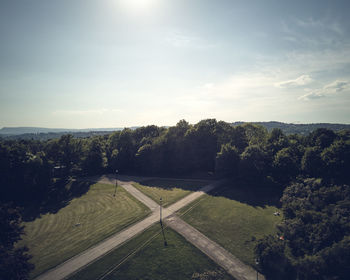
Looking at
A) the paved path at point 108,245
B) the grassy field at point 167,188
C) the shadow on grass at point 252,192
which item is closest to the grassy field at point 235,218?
the shadow on grass at point 252,192

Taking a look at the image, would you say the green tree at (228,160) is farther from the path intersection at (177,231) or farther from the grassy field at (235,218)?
the path intersection at (177,231)

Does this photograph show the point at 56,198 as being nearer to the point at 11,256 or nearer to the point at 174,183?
the point at 174,183

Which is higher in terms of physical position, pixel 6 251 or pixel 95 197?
pixel 6 251

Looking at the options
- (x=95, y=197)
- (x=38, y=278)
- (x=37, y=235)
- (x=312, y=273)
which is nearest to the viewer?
→ (x=312, y=273)

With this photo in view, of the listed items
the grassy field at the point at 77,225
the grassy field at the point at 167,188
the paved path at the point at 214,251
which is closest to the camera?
the paved path at the point at 214,251

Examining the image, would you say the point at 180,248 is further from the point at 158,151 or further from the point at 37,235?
the point at 158,151

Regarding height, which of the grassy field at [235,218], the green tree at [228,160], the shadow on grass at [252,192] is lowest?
the grassy field at [235,218]

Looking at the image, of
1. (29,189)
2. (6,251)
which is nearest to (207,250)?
(6,251)
